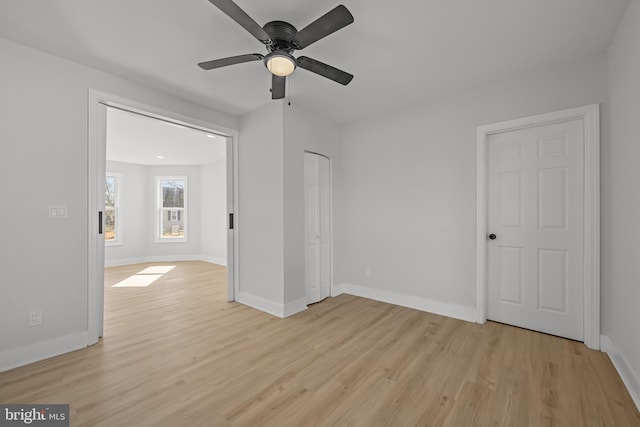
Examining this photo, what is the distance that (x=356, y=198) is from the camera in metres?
4.18

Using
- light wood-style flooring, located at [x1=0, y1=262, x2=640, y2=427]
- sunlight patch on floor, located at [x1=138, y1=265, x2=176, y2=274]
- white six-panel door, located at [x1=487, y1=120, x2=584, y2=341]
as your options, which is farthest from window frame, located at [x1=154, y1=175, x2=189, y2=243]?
white six-panel door, located at [x1=487, y1=120, x2=584, y2=341]

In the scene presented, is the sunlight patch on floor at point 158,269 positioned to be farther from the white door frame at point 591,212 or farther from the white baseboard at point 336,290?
the white door frame at point 591,212

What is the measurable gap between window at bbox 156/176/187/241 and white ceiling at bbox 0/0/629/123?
5077 millimetres

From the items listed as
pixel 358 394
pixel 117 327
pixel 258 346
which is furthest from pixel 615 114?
pixel 117 327

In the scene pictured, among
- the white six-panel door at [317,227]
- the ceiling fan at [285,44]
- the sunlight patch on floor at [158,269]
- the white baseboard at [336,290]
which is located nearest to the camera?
the ceiling fan at [285,44]

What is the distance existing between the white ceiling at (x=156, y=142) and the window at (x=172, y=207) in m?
0.59

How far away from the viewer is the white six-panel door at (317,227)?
3809 millimetres

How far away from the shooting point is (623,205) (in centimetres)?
208

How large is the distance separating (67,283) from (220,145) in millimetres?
3706

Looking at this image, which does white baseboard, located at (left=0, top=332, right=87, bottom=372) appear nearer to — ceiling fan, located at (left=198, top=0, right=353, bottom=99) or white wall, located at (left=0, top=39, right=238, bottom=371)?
white wall, located at (left=0, top=39, right=238, bottom=371)

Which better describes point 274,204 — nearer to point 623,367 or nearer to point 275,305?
point 275,305

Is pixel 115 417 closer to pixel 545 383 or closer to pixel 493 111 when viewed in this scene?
pixel 545 383

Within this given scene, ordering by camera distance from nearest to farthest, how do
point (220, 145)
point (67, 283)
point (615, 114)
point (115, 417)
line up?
1. point (115, 417)
2. point (615, 114)
3. point (67, 283)
4. point (220, 145)

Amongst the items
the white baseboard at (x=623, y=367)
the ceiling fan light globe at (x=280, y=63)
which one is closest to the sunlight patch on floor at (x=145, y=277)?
the ceiling fan light globe at (x=280, y=63)
